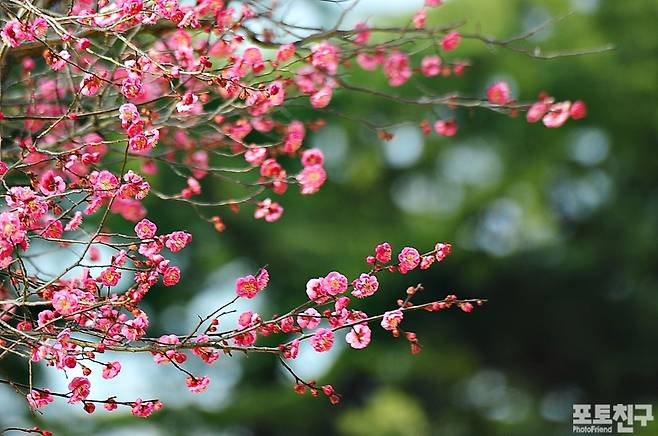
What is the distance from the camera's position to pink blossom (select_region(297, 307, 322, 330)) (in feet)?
6.84

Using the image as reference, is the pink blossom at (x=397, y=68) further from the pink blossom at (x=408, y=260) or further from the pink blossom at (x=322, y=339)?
the pink blossom at (x=322, y=339)

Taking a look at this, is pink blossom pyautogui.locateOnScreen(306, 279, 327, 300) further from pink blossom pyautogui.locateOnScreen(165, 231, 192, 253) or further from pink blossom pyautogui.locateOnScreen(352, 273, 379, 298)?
pink blossom pyautogui.locateOnScreen(165, 231, 192, 253)

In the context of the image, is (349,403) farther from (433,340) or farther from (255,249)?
(255,249)

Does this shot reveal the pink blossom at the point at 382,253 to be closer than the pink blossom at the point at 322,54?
Yes

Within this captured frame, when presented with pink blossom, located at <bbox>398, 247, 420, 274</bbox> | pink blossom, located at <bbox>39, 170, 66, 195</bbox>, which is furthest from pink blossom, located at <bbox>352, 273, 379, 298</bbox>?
pink blossom, located at <bbox>39, 170, 66, 195</bbox>

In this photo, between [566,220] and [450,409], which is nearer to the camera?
[450,409]

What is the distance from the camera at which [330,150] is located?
899cm

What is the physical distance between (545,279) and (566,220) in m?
0.76

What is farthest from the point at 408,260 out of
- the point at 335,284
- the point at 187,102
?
the point at 187,102

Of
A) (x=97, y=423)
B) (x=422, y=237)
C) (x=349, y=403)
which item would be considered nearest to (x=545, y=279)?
(x=422, y=237)

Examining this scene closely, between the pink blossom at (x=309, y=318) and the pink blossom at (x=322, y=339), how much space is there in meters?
0.03

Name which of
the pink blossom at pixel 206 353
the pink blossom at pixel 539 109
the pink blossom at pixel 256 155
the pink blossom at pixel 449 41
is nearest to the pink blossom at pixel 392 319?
the pink blossom at pixel 206 353

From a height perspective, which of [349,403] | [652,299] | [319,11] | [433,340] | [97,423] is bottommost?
[97,423]

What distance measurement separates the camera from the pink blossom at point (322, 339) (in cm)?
207
